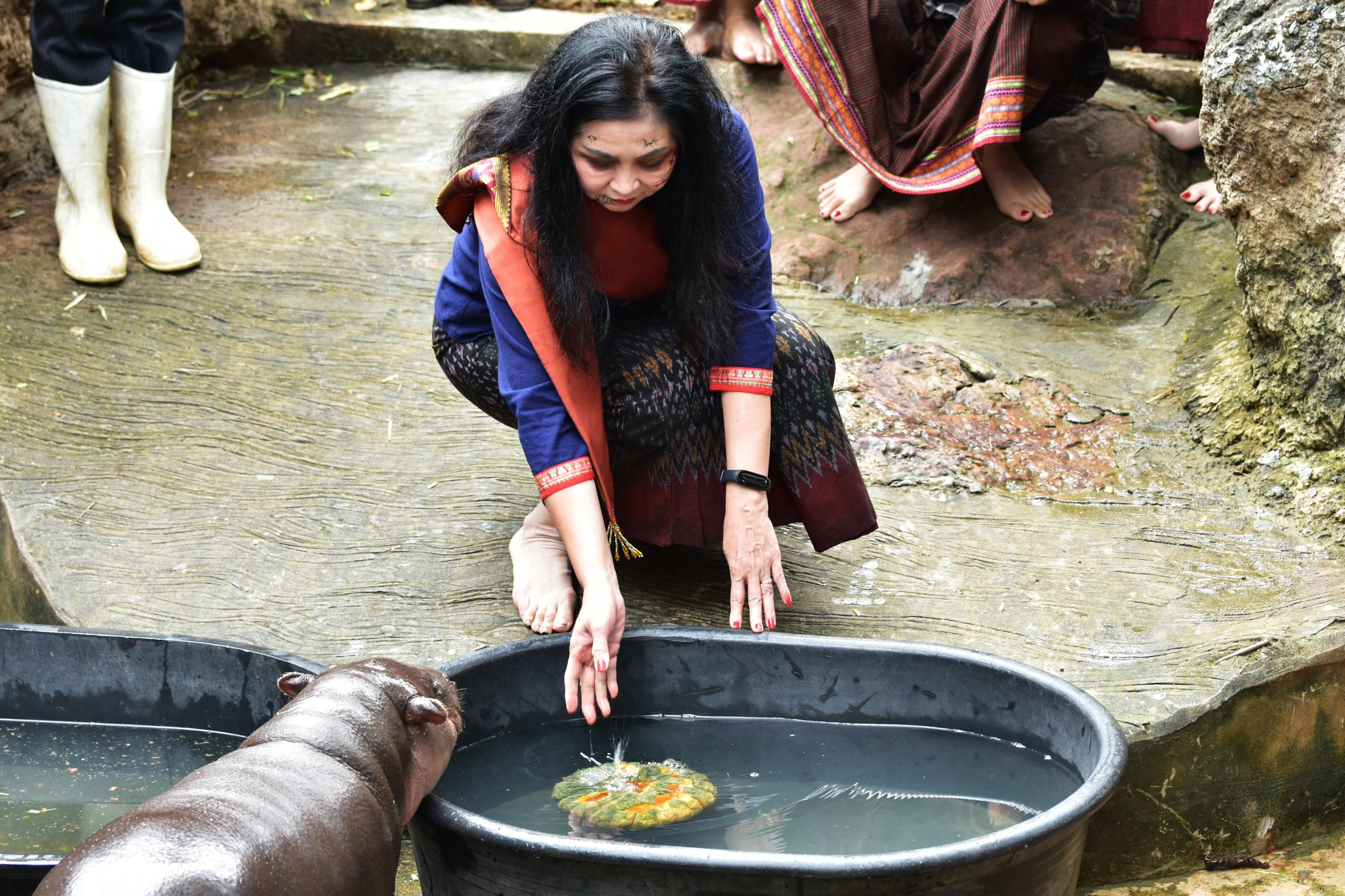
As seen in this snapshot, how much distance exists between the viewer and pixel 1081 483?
3.20 meters

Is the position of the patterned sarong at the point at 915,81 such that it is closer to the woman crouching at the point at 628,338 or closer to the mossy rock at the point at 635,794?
the woman crouching at the point at 628,338

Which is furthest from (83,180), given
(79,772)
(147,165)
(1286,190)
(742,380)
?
(1286,190)

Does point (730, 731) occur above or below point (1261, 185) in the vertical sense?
below

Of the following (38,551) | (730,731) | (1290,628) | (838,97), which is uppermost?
(838,97)

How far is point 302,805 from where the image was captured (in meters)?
1.61

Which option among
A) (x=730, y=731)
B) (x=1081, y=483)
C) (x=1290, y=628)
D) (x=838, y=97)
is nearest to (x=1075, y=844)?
(x=730, y=731)

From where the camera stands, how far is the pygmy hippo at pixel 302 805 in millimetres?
1418

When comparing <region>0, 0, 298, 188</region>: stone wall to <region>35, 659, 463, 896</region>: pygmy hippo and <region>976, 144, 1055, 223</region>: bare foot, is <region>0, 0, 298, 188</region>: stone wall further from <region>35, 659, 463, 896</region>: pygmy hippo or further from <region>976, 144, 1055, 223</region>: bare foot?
<region>35, 659, 463, 896</region>: pygmy hippo

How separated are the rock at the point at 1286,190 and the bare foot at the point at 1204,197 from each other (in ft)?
3.24

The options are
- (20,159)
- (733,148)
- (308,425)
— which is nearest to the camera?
(733,148)

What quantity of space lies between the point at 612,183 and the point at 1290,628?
1531mm

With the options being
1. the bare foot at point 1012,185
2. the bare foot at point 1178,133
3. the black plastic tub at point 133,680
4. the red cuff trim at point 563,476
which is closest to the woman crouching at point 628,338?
the red cuff trim at point 563,476

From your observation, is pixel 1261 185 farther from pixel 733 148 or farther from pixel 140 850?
pixel 140 850

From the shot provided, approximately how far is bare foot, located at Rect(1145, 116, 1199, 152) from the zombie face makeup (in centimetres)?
279
